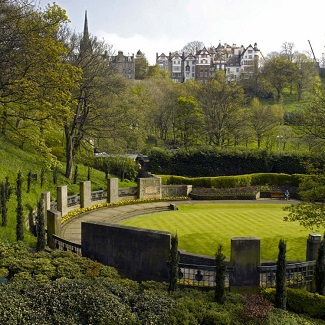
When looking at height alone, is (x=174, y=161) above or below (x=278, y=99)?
below

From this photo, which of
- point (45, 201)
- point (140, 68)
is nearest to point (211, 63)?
point (140, 68)

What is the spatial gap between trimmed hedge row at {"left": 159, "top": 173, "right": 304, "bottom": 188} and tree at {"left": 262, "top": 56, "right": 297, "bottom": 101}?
175 ft

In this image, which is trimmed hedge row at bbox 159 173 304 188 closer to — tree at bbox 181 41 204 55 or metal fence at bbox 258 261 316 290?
metal fence at bbox 258 261 316 290

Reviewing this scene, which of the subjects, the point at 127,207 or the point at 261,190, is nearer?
the point at 127,207

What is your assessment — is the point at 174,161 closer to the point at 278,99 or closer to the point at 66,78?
the point at 66,78

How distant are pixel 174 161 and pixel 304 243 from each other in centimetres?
2473

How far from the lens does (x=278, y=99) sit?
8794cm

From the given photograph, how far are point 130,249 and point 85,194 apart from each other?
524 inches

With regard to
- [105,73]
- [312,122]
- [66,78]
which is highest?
[105,73]

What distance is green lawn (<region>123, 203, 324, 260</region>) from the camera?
61.5ft

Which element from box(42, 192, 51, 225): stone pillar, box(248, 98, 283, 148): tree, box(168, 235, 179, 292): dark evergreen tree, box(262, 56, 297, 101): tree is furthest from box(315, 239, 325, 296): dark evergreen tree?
box(262, 56, 297, 101): tree

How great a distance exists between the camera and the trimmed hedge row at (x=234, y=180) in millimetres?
37312

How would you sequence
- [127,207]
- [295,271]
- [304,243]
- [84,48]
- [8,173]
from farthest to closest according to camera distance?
[84,48] < [127,207] < [8,173] < [304,243] < [295,271]

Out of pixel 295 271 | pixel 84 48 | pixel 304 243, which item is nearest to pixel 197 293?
pixel 295 271
